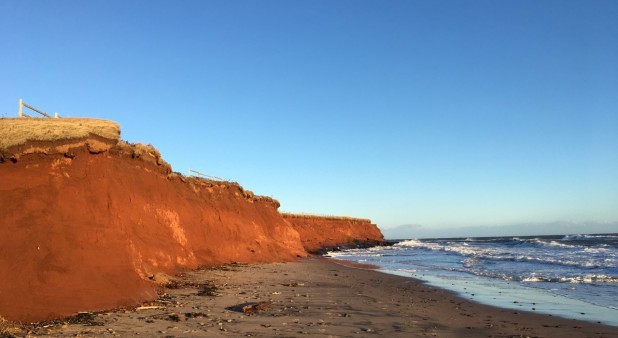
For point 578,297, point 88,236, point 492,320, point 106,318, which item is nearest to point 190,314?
point 106,318

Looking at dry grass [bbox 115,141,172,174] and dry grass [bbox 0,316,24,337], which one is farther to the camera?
dry grass [bbox 115,141,172,174]

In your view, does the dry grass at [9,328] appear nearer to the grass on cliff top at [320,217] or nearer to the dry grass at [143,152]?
the dry grass at [143,152]

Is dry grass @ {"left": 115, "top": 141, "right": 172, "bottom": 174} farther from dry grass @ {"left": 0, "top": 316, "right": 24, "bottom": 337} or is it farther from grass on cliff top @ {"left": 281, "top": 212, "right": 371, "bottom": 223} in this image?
grass on cliff top @ {"left": 281, "top": 212, "right": 371, "bottom": 223}

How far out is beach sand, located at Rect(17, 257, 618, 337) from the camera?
326 inches

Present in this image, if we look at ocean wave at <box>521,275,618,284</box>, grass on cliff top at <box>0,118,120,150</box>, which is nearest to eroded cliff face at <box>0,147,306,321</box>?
grass on cliff top at <box>0,118,120,150</box>

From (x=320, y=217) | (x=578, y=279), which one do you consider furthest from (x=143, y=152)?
(x=320, y=217)

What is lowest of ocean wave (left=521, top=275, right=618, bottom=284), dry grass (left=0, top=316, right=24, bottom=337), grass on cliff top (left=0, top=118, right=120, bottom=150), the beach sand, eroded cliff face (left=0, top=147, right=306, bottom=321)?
ocean wave (left=521, top=275, right=618, bottom=284)

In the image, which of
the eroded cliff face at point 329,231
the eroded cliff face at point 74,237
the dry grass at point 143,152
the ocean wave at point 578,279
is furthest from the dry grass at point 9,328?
the eroded cliff face at point 329,231

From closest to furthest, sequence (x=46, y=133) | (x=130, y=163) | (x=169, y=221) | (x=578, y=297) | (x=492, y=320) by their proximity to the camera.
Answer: (x=492, y=320) → (x=46, y=133) → (x=578, y=297) → (x=130, y=163) → (x=169, y=221)

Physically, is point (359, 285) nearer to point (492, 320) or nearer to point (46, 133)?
point (492, 320)

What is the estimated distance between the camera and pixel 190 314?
31.4 ft

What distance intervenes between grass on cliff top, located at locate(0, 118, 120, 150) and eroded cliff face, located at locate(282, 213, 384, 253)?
148 feet

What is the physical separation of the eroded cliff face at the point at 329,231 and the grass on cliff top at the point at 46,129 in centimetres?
4515

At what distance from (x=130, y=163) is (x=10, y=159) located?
606cm
